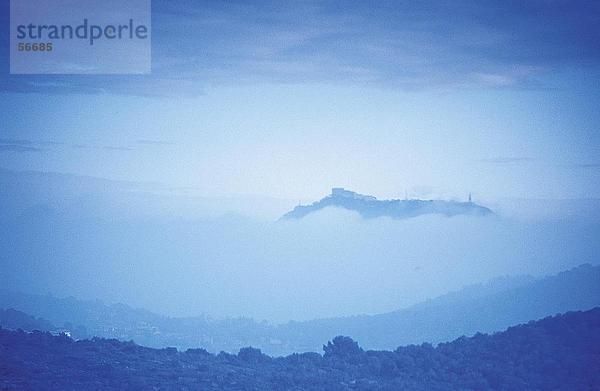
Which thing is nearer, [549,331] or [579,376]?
[579,376]

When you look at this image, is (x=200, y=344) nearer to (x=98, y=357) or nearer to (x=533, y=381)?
(x=98, y=357)

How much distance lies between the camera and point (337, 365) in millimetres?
15938

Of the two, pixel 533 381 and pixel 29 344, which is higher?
pixel 29 344

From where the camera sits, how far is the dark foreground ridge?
13.3 m

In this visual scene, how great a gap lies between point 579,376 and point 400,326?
18043mm

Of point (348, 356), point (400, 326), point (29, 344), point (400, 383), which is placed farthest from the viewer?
point (400, 326)

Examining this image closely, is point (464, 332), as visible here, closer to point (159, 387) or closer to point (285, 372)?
point (285, 372)

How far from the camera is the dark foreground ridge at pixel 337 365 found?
13.3m

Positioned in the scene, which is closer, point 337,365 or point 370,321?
point 337,365

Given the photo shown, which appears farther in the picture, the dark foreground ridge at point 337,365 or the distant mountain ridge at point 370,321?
the distant mountain ridge at point 370,321

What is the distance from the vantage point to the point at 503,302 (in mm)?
31109

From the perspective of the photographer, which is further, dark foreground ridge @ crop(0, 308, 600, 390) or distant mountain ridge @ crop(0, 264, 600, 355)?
distant mountain ridge @ crop(0, 264, 600, 355)

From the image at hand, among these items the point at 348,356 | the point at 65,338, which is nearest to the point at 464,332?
the point at 348,356

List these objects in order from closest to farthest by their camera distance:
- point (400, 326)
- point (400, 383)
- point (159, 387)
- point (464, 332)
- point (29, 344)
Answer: point (159, 387) < point (400, 383) < point (29, 344) < point (464, 332) < point (400, 326)
